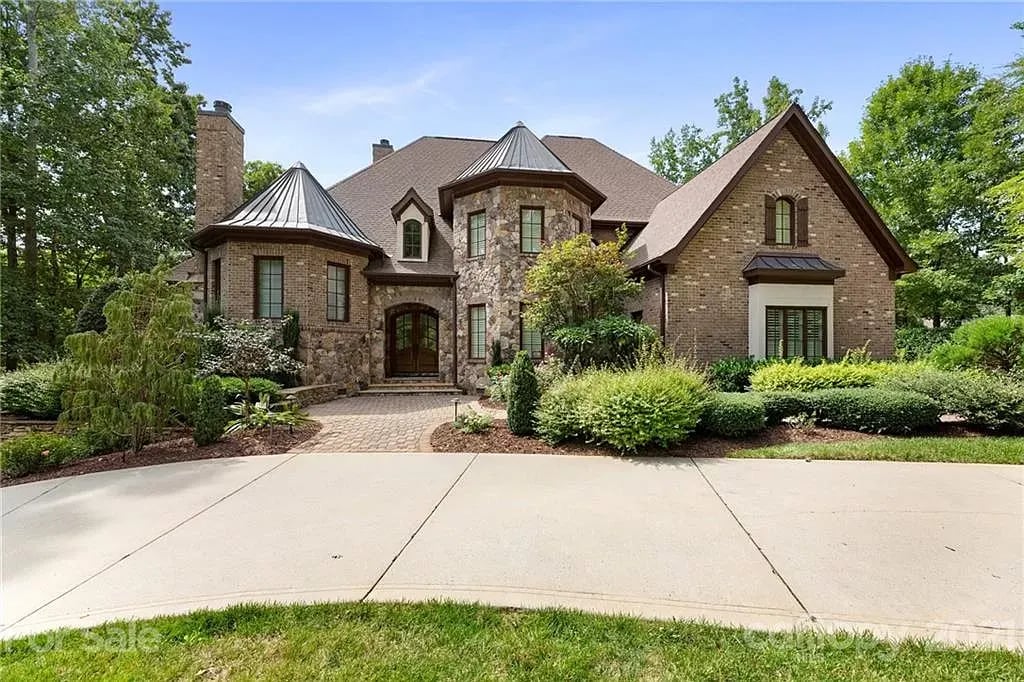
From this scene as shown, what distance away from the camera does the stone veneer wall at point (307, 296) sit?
12.3m

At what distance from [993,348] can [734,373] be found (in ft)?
16.9

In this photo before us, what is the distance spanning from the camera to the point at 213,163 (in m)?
14.2

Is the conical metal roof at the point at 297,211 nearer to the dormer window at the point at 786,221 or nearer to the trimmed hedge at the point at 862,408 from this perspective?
the dormer window at the point at 786,221

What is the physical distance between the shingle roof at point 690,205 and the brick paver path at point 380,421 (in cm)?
668

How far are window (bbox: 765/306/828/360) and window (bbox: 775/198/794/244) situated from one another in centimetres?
214

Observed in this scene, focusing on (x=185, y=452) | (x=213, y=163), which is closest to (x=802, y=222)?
(x=185, y=452)

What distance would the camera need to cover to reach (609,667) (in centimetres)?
230

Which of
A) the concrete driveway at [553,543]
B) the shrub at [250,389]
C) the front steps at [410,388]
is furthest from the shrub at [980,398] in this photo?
the shrub at [250,389]

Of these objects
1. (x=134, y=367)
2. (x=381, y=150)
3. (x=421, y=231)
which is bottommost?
(x=134, y=367)

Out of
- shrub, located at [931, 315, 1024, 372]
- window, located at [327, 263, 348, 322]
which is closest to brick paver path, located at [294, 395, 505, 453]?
window, located at [327, 263, 348, 322]

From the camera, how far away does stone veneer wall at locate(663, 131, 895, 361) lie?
38.5 ft

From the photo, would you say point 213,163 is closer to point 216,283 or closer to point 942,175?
point 216,283

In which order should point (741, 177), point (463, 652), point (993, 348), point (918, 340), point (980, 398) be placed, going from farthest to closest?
1. point (918, 340)
2. point (741, 177)
3. point (993, 348)
4. point (980, 398)
5. point (463, 652)

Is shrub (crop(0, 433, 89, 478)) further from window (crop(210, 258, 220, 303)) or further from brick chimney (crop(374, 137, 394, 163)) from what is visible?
brick chimney (crop(374, 137, 394, 163))
